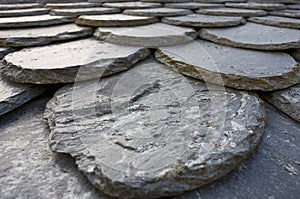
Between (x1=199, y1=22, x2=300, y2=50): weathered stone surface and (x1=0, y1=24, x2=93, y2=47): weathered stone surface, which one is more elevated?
(x1=0, y1=24, x2=93, y2=47): weathered stone surface

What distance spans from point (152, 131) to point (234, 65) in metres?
0.37

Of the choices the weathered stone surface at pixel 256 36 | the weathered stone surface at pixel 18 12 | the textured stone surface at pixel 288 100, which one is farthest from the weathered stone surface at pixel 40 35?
the textured stone surface at pixel 288 100

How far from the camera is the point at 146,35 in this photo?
0.91 meters

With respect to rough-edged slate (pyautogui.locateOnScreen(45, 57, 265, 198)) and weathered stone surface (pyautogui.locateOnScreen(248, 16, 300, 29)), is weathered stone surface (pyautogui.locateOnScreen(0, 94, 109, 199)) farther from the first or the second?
weathered stone surface (pyautogui.locateOnScreen(248, 16, 300, 29))

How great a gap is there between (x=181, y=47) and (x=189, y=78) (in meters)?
0.22

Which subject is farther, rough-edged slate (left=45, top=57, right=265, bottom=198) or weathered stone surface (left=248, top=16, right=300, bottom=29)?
weathered stone surface (left=248, top=16, right=300, bottom=29)

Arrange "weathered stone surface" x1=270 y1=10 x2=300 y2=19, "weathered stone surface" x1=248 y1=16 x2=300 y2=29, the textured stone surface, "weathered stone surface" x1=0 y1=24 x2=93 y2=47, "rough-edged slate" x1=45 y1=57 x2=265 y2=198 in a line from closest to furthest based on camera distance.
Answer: "rough-edged slate" x1=45 y1=57 x2=265 y2=198, the textured stone surface, "weathered stone surface" x1=0 y1=24 x2=93 y2=47, "weathered stone surface" x1=248 y1=16 x2=300 y2=29, "weathered stone surface" x1=270 y1=10 x2=300 y2=19

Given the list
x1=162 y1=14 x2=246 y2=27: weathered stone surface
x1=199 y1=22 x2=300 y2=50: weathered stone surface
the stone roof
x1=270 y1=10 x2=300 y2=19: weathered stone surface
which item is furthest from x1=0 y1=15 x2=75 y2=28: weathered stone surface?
x1=270 y1=10 x2=300 y2=19: weathered stone surface

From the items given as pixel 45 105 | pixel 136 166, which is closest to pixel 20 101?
pixel 45 105

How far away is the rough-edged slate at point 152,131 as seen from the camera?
428mm

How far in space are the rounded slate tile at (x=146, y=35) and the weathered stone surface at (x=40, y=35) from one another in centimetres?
8

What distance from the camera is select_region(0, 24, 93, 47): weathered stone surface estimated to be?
0.87 metres

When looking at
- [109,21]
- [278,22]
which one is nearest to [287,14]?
[278,22]

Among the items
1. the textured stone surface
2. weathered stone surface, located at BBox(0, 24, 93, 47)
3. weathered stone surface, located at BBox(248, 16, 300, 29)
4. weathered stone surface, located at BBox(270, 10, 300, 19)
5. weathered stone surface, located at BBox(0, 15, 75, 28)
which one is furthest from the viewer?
weathered stone surface, located at BBox(270, 10, 300, 19)
